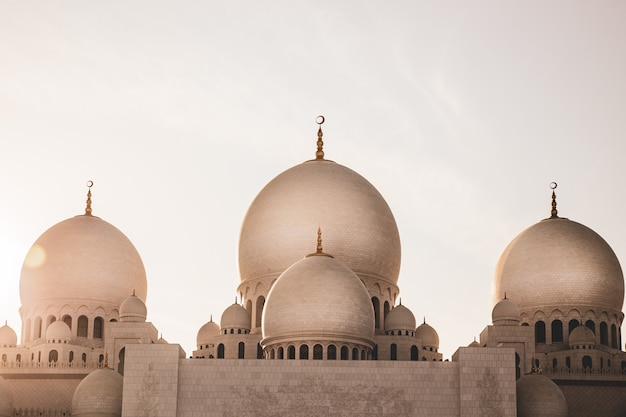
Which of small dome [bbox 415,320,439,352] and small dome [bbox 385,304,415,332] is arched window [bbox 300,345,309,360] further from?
small dome [bbox 415,320,439,352]

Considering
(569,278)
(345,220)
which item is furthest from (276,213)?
(569,278)

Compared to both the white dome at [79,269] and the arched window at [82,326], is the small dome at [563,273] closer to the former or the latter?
the white dome at [79,269]

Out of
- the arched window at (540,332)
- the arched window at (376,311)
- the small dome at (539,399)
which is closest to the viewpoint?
the small dome at (539,399)

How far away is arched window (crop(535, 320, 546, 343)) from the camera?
43.3 m

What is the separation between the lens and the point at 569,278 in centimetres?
4356

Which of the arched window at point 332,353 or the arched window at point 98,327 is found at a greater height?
the arched window at point 98,327

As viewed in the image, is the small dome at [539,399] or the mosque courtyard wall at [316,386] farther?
the small dome at [539,399]

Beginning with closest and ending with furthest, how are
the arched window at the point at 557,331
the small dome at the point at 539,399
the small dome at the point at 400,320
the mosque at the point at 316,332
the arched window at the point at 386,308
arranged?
the mosque at the point at 316,332
the small dome at the point at 539,399
the small dome at the point at 400,320
the arched window at the point at 386,308
the arched window at the point at 557,331

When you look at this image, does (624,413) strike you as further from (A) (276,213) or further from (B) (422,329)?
(A) (276,213)

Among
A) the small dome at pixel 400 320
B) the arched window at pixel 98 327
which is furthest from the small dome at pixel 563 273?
the arched window at pixel 98 327

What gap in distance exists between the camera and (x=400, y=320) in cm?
4044

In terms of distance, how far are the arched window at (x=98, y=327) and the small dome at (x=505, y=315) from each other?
12.9m

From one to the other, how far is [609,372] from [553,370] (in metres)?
1.73

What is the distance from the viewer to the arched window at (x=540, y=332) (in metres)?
43.3
